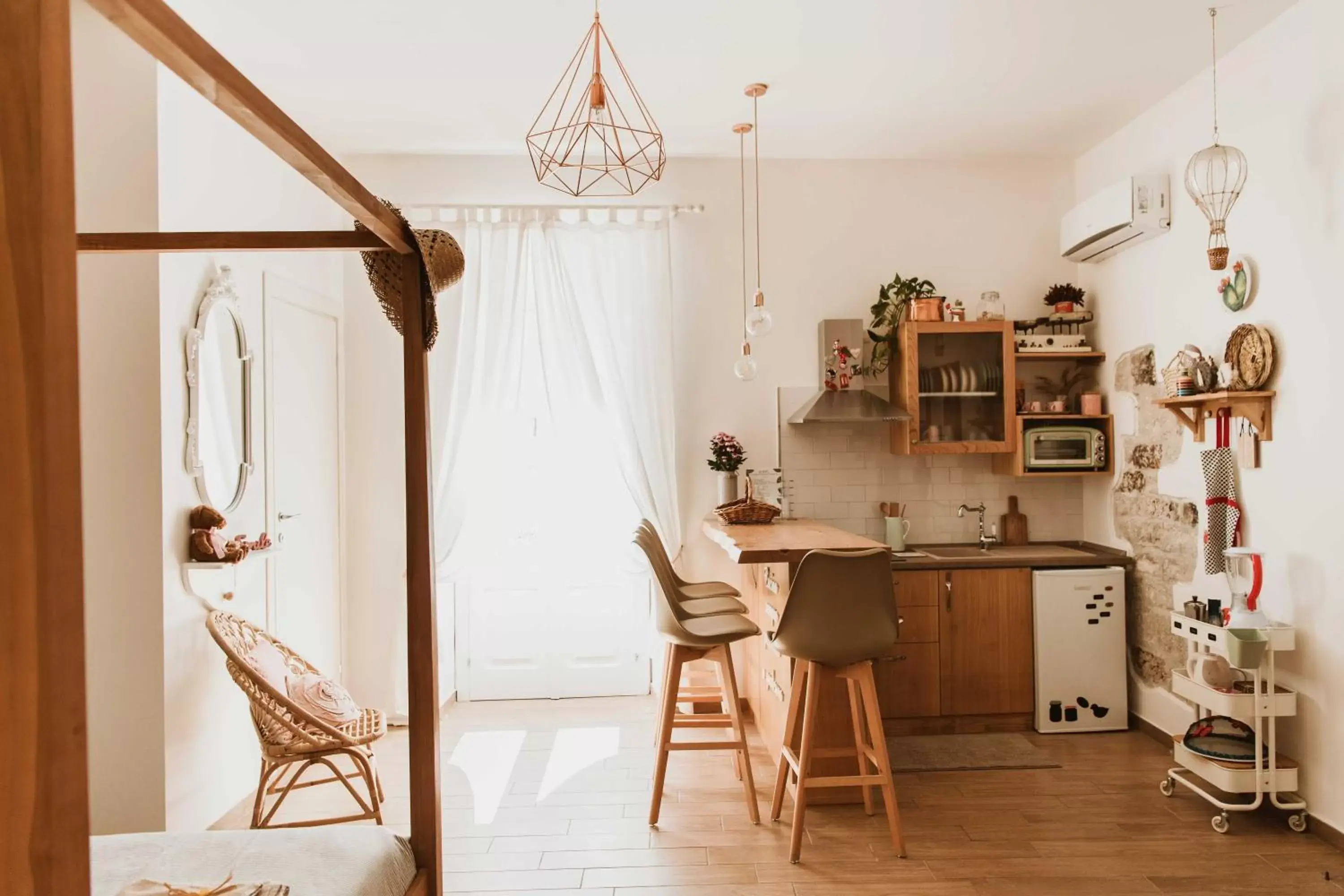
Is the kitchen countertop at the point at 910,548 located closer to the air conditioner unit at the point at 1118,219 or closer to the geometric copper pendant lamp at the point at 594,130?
the geometric copper pendant lamp at the point at 594,130

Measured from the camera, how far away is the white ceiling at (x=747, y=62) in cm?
325

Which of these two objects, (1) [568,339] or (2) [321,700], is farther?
(1) [568,339]

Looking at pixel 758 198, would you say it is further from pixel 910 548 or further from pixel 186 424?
pixel 186 424

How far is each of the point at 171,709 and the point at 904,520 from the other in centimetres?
365

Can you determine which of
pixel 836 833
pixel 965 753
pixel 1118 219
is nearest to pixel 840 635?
pixel 836 833

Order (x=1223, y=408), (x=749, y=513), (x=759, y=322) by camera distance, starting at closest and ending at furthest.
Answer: (x=1223, y=408) < (x=759, y=322) < (x=749, y=513)

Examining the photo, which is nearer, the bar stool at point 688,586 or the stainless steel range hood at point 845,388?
the bar stool at point 688,586

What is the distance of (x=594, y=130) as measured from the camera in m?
3.79

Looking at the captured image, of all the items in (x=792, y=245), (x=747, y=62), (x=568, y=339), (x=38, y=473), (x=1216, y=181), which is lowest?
(x=38, y=473)

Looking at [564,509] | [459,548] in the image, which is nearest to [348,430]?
[459,548]

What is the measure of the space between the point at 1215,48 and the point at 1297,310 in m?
1.20

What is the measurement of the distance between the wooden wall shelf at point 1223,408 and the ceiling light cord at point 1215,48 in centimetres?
99

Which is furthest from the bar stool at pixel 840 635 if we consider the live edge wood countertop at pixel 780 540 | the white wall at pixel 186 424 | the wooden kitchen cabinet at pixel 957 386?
the white wall at pixel 186 424

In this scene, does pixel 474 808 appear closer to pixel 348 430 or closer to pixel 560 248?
pixel 348 430
